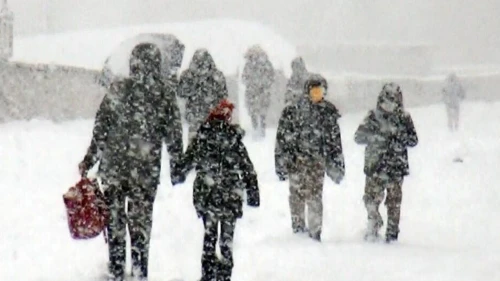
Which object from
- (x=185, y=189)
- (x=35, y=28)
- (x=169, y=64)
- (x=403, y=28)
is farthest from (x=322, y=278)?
(x=403, y=28)

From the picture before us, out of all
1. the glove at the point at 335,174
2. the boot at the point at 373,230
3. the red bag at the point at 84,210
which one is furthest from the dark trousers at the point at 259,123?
the red bag at the point at 84,210

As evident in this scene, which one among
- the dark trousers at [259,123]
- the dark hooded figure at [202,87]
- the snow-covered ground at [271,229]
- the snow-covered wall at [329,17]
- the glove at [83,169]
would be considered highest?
the snow-covered wall at [329,17]

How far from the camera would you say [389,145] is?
901 cm

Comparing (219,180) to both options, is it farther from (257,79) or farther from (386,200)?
(257,79)

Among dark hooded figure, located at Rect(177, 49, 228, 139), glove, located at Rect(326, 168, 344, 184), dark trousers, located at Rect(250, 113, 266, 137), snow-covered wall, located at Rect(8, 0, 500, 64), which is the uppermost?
snow-covered wall, located at Rect(8, 0, 500, 64)

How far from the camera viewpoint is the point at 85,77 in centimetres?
1922

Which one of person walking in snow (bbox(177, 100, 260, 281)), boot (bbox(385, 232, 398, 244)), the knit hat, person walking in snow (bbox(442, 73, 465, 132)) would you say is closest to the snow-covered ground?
boot (bbox(385, 232, 398, 244))

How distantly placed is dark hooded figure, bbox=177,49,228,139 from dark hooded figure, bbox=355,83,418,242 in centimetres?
363

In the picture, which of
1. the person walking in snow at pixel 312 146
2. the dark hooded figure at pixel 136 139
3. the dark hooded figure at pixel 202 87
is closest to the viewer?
the dark hooded figure at pixel 136 139

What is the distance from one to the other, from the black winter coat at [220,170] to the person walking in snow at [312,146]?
2435 mm

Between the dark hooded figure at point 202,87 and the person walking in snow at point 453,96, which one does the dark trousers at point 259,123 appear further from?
the person walking in snow at point 453,96

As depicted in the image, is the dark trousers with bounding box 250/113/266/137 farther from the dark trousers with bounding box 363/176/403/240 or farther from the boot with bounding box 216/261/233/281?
the boot with bounding box 216/261/233/281

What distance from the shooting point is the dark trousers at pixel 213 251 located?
6406 mm

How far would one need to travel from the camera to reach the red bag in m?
6.16
